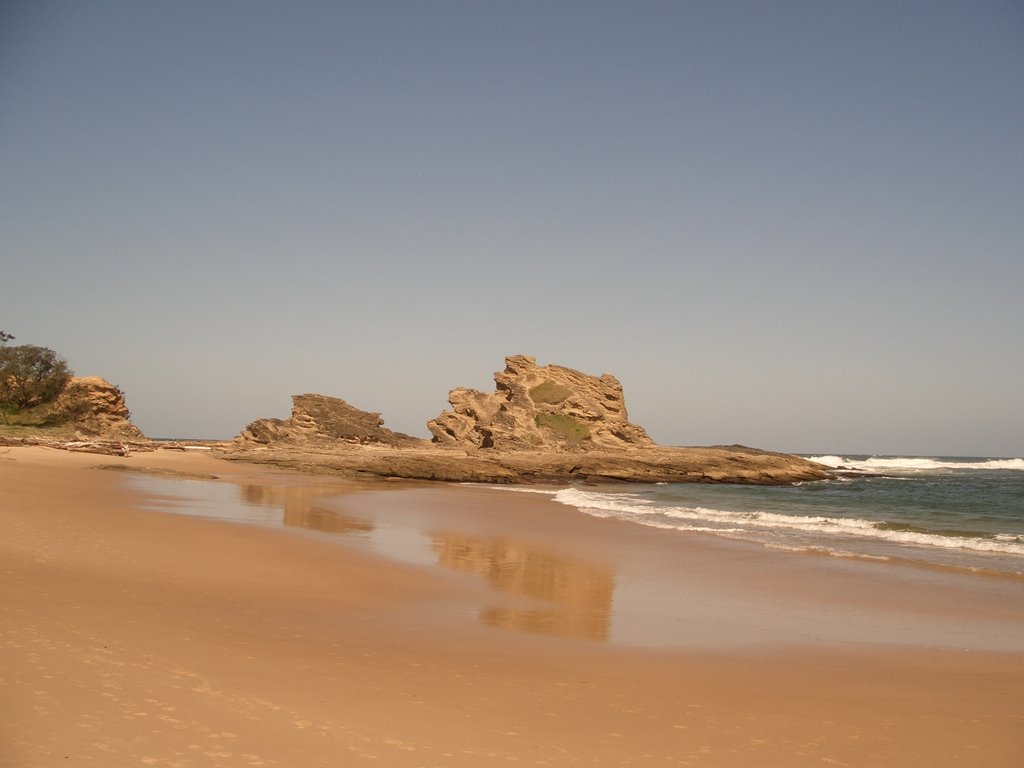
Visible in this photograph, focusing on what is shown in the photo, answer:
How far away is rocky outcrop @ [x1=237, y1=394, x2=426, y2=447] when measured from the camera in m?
55.0

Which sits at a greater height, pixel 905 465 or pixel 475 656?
pixel 905 465

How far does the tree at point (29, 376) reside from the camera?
→ 149 feet

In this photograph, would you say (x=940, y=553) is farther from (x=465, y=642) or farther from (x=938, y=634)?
(x=465, y=642)

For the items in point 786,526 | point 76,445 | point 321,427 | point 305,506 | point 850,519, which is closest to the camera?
point 786,526

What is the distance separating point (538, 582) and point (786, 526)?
12.7m

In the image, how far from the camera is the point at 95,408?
50812mm

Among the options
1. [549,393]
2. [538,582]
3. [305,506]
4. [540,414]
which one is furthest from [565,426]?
[538,582]

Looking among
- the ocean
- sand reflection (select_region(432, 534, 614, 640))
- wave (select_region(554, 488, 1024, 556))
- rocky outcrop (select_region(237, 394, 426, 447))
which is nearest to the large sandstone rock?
rocky outcrop (select_region(237, 394, 426, 447))

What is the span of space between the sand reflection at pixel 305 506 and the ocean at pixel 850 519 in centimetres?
844

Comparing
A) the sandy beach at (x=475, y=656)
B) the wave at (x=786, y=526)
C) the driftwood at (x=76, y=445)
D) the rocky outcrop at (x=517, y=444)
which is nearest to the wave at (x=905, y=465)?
the rocky outcrop at (x=517, y=444)

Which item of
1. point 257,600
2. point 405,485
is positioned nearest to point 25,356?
point 405,485

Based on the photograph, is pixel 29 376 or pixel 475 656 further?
pixel 29 376

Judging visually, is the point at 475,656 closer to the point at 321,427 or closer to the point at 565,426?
the point at 565,426

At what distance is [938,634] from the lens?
9.09 metres
